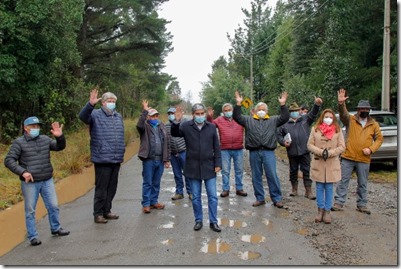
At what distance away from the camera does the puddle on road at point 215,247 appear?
5121mm

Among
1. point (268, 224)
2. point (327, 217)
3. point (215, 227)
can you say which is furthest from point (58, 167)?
point (327, 217)

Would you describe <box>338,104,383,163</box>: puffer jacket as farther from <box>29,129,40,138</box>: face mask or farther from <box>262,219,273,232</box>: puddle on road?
<box>29,129,40,138</box>: face mask

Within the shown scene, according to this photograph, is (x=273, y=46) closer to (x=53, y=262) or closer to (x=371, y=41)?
(x=371, y=41)

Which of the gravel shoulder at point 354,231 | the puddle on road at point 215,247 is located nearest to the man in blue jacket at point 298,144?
the gravel shoulder at point 354,231

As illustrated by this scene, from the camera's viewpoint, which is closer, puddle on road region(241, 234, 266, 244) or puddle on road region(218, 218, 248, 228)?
puddle on road region(241, 234, 266, 244)

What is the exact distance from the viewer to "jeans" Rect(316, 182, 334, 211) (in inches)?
254

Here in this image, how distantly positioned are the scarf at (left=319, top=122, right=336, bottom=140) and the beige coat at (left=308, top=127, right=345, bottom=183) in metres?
0.05

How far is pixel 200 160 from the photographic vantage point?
6258 mm

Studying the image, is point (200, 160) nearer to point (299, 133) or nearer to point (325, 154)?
point (325, 154)

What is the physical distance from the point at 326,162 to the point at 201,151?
6.66ft

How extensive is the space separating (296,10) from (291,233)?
3219 cm

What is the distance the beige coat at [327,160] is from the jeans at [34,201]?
403 cm

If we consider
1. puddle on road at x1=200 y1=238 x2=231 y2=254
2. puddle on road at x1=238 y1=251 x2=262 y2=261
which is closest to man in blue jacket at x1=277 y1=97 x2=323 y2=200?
puddle on road at x1=200 y1=238 x2=231 y2=254

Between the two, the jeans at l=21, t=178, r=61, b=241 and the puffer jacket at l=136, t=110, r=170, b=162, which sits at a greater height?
the puffer jacket at l=136, t=110, r=170, b=162
